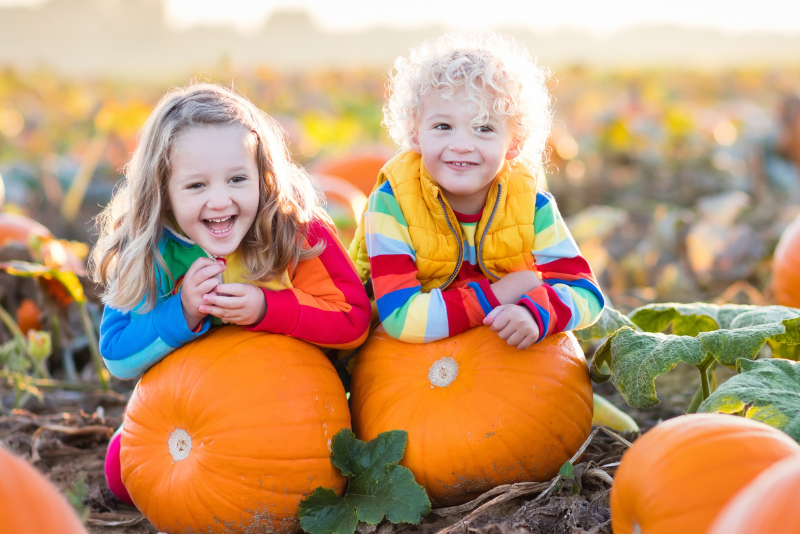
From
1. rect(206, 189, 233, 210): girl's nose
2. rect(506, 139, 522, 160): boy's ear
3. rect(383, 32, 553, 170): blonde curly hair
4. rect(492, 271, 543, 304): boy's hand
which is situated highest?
rect(383, 32, 553, 170): blonde curly hair

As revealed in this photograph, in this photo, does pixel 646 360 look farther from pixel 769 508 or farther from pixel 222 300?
pixel 222 300

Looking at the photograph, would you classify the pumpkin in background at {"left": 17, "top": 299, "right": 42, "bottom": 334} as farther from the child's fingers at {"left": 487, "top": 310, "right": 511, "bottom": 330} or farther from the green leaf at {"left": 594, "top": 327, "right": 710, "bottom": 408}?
the green leaf at {"left": 594, "top": 327, "right": 710, "bottom": 408}

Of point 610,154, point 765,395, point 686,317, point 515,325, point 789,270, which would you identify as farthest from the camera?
point 610,154

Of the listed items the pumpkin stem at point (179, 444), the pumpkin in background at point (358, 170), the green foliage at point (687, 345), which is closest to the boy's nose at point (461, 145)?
the green foliage at point (687, 345)

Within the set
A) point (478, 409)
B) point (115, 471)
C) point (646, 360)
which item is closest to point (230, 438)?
point (115, 471)

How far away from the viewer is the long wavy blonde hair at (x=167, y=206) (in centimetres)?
236

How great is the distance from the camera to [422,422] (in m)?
2.39

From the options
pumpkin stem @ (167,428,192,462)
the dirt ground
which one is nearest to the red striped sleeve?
pumpkin stem @ (167,428,192,462)

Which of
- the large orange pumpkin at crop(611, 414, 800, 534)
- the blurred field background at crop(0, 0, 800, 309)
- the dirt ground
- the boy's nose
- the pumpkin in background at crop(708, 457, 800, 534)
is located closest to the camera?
the pumpkin in background at crop(708, 457, 800, 534)

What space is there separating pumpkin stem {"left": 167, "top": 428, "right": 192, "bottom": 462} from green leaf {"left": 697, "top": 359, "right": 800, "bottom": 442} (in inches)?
59.0

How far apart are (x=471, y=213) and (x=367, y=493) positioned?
38.8 inches

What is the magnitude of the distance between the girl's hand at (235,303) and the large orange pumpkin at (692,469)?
1181 mm

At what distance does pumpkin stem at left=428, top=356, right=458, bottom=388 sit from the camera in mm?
2426

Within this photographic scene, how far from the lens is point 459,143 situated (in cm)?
243
